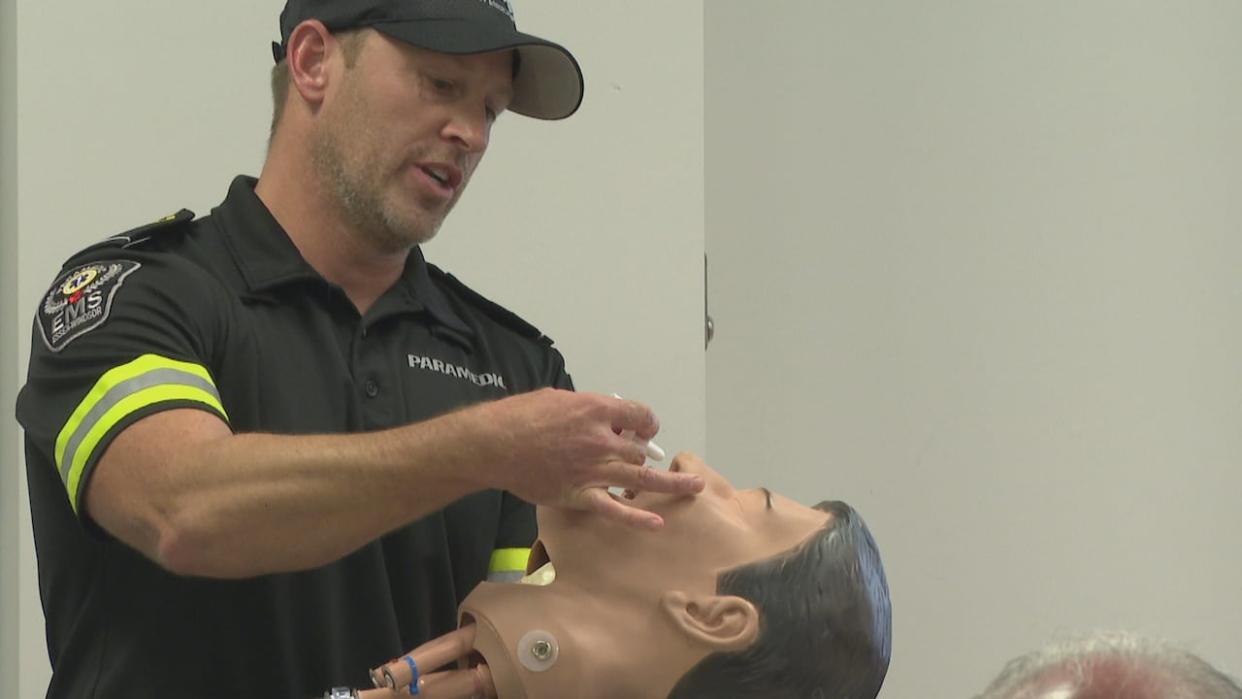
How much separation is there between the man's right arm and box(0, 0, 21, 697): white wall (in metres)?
0.83

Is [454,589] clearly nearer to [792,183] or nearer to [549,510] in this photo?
[549,510]

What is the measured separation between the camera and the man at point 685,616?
4.25ft

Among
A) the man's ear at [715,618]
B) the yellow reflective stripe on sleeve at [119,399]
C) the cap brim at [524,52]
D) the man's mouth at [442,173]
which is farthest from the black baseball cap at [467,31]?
the man's ear at [715,618]

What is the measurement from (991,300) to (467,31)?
1465 mm

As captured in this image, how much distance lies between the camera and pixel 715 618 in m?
1.32

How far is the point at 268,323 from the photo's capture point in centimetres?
156

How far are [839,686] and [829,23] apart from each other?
5.48 ft

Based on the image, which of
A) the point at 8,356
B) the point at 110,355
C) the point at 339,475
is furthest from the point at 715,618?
the point at 8,356

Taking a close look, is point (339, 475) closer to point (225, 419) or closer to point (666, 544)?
point (225, 419)

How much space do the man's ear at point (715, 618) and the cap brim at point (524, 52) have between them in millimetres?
632

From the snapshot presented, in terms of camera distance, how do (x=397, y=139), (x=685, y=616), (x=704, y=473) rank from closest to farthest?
(x=685, y=616)
(x=704, y=473)
(x=397, y=139)

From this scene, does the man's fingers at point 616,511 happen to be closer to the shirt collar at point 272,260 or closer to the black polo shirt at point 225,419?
the black polo shirt at point 225,419

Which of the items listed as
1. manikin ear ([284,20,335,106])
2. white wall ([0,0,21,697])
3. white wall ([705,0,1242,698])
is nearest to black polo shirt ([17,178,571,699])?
manikin ear ([284,20,335,106])

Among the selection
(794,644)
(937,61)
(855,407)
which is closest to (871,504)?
(855,407)
